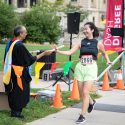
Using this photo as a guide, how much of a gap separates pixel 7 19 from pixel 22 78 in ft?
142

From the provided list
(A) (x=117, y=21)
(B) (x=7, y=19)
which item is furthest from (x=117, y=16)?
(B) (x=7, y=19)

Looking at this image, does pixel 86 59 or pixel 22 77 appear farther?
pixel 22 77

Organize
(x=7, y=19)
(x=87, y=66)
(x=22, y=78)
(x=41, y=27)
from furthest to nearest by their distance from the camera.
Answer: (x=41, y=27)
(x=7, y=19)
(x=22, y=78)
(x=87, y=66)

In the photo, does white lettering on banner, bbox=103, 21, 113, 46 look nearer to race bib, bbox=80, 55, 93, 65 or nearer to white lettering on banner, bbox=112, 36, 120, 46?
white lettering on banner, bbox=112, 36, 120, 46

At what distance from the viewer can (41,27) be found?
5481cm

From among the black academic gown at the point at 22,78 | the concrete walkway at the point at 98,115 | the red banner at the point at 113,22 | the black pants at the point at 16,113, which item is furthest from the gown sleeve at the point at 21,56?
the red banner at the point at 113,22

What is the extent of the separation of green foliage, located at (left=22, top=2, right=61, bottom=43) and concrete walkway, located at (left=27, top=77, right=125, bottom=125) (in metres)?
43.2

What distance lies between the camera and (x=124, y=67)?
15.0 meters

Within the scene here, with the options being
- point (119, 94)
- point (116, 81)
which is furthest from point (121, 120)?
point (116, 81)

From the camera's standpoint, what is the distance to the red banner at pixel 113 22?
15.3 meters

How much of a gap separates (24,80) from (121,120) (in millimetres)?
1971

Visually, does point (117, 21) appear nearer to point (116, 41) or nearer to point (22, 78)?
point (116, 41)

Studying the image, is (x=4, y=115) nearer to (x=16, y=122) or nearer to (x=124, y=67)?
(x=16, y=122)

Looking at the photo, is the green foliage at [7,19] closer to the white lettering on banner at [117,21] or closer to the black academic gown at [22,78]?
the white lettering on banner at [117,21]
